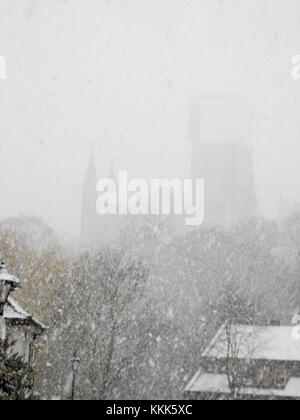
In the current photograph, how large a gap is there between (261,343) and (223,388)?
3.71 m

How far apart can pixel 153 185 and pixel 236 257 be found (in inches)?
1001

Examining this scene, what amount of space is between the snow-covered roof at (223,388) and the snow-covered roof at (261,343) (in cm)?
136

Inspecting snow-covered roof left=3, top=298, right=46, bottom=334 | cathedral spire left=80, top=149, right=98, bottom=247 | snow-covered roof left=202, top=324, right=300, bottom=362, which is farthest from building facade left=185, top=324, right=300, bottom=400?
cathedral spire left=80, top=149, right=98, bottom=247

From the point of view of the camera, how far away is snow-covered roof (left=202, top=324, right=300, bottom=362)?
3806 cm

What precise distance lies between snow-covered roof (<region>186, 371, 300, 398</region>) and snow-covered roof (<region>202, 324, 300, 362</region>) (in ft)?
4.47

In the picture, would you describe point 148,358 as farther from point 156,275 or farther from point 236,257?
point 236,257

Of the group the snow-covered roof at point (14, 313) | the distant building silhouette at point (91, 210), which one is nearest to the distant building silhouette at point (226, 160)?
the distant building silhouette at point (91, 210)

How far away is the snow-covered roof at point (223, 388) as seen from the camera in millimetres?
35281

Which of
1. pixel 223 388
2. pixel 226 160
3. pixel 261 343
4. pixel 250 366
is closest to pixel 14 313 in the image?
pixel 223 388

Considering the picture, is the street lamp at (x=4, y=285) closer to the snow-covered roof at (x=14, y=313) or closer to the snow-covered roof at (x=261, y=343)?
the snow-covered roof at (x=14, y=313)

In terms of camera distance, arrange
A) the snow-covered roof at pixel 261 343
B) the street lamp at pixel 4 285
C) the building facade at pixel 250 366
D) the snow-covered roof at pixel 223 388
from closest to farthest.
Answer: the street lamp at pixel 4 285 → the snow-covered roof at pixel 223 388 → the building facade at pixel 250 366 → the snow-covered roof at pixel 261 343

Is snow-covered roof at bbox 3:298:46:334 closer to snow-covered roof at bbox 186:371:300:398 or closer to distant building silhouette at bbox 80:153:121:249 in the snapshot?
snow-covered roof at bbox 186:371:300:398

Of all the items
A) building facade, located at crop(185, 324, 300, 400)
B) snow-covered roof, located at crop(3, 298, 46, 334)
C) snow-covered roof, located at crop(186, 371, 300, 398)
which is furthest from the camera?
building facade, located at crop(185, 324, 300, 400)

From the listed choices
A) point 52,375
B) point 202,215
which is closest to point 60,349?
point 52,375
